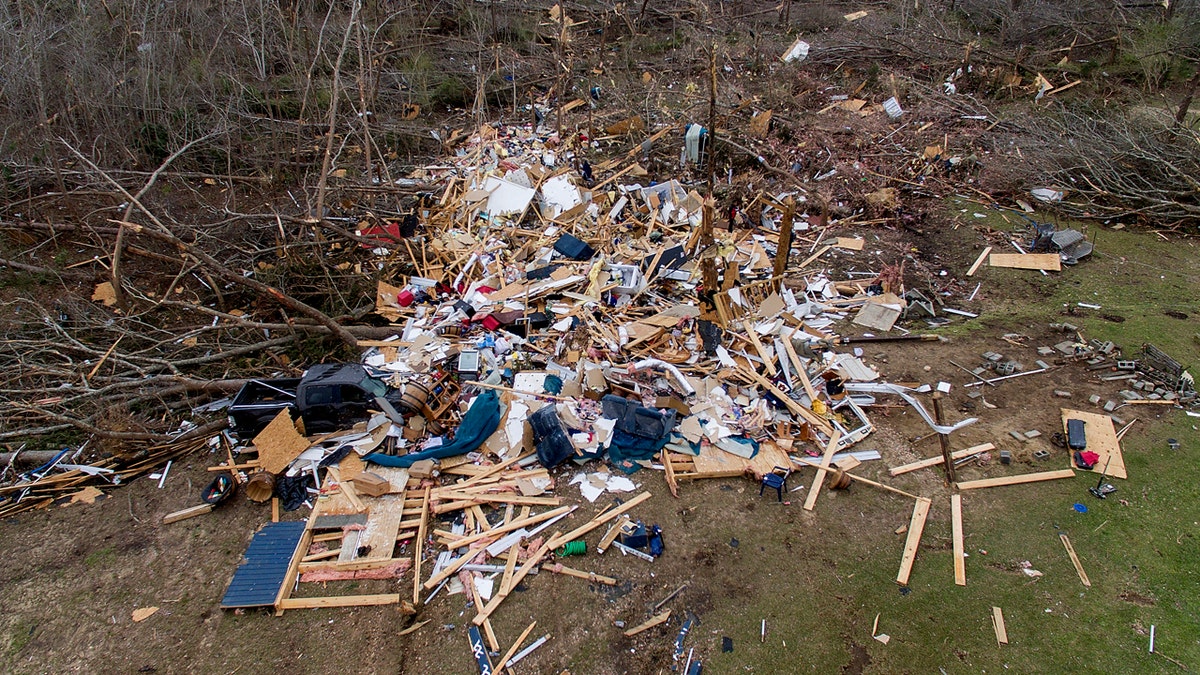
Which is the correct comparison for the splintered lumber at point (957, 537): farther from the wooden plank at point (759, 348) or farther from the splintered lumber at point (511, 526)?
the splintered lumber at point (511, 526)

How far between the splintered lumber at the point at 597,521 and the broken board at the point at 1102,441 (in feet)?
12.2

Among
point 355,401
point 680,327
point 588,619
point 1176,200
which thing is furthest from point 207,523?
point 1176,200

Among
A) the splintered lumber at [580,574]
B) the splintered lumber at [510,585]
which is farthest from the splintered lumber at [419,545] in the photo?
the splintered lumber at [580,574]

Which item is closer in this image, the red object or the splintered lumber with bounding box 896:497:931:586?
the splintered lumber with bounding box 896:497:931:586

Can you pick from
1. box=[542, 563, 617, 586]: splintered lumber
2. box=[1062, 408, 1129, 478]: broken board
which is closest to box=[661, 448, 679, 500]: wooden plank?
box=[542, 563, 617, 586]: splintered lumber

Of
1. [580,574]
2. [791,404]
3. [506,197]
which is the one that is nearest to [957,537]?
[791,404]

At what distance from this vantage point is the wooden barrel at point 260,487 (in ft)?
16.9

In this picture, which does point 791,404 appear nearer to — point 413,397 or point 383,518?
point 413,397

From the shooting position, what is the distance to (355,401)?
5.54 m

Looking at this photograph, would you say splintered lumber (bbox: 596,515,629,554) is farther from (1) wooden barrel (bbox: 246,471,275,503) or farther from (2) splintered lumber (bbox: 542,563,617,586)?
(1) wooden barrel (bbox: 246,471,275,503)

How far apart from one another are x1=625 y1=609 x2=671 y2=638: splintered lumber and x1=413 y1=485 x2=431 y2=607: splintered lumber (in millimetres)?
1557

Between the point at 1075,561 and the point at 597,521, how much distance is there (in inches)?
139

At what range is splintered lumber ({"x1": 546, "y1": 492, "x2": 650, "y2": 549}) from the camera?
186 inches

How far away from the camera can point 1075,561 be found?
172 inches
